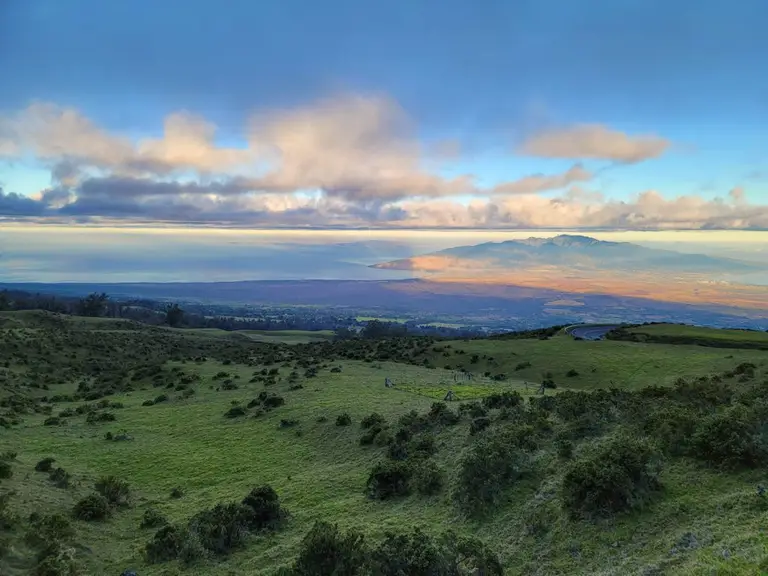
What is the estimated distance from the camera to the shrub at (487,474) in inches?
600

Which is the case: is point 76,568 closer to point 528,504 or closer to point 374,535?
point 374,535

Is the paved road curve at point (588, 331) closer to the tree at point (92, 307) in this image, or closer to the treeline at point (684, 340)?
the treeline at point (684, 340)

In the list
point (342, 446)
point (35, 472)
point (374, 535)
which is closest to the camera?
point (374, 535)

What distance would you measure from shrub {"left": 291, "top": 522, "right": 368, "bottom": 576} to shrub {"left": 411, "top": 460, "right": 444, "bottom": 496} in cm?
464

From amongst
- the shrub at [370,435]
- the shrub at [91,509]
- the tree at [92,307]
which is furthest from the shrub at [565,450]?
the tree at [92,307]

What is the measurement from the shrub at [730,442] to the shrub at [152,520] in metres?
17.7

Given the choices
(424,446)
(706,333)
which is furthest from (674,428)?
(706,333)

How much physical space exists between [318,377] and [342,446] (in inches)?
749

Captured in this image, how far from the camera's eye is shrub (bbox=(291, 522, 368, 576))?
1184cm

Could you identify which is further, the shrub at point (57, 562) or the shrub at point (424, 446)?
the shrub at point (424, 446)

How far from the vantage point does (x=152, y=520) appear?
17.1 meters

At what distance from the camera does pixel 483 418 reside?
2156 centimetres

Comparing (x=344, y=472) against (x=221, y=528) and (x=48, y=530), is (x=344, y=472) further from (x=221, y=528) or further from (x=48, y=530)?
(x=48, y=530)

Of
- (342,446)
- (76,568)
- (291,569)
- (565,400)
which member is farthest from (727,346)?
(76,568)
